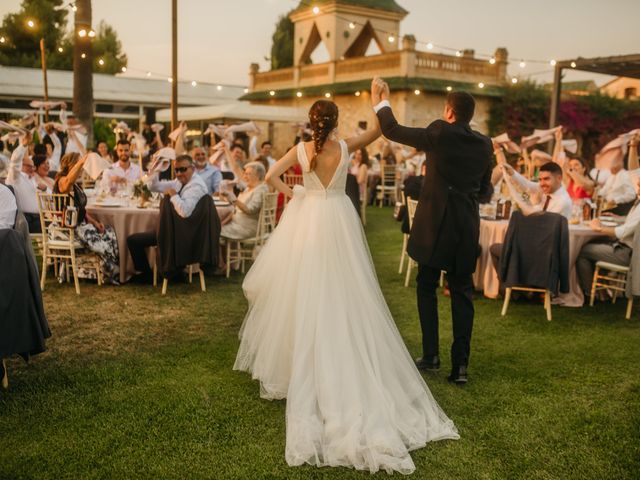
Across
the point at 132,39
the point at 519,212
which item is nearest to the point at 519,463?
the point at 519,212

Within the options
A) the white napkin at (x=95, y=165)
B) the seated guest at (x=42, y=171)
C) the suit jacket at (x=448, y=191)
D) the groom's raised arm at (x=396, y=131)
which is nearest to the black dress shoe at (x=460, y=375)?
the suit jacket at (x=448, y=191)

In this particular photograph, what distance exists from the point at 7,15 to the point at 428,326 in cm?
3600

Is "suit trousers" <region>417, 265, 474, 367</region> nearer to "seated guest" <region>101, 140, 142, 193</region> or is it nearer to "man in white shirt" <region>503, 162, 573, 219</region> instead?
"man in white shirt" <region>503, 162, 573, 219</region>

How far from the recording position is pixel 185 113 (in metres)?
20.0

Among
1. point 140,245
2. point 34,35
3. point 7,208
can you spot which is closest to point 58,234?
point 140,245

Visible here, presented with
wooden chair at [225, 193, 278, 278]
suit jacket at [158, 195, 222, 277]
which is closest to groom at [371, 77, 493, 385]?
suit jacket at [158, 195, 222, 277]

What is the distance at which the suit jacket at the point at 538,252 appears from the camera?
5625mm

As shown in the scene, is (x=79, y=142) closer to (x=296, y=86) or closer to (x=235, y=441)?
(x=235, y=441)

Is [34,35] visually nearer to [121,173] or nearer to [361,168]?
[361,168]

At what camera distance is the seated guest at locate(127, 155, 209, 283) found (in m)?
6.14

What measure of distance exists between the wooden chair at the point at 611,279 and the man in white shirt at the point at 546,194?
2.24 ft

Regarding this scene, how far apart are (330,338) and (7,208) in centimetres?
216

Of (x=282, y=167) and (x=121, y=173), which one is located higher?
(x=282, y=167)

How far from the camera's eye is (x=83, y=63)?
38.2ft
